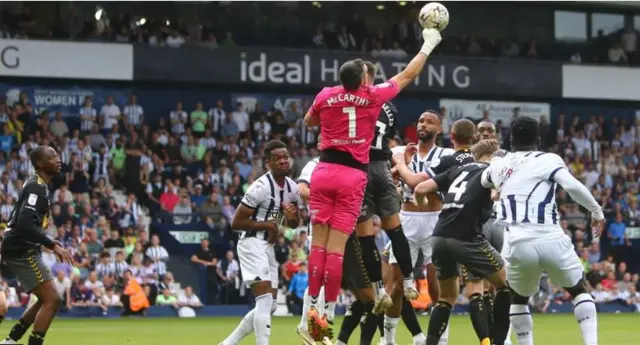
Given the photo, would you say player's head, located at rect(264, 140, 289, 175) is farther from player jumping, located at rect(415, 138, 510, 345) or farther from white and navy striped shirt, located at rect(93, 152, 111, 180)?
white and navy striped shirt, located at rect(93, 152, 111, 180)

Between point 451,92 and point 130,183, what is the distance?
35.3ft

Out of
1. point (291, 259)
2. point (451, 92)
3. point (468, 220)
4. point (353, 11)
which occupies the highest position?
point (353, 11)

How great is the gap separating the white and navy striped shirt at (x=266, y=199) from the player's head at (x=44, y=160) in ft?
7.12

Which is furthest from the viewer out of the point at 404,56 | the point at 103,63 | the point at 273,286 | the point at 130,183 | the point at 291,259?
the point at 404,56

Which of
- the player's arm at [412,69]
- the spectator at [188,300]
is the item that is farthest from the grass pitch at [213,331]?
the player's arm at [412,69]

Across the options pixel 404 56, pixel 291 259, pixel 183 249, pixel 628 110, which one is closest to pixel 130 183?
pixel 183 249

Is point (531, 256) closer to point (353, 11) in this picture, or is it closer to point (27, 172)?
point (27, 172)

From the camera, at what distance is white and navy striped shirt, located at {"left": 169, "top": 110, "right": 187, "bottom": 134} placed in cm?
3195

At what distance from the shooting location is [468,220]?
11789 mm

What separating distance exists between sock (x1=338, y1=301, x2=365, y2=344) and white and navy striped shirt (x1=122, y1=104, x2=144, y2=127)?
19731 millimetres

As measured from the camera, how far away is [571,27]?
1545 inches

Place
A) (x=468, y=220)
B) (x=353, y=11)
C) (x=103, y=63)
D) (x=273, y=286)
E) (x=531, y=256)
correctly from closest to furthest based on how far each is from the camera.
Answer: (x=531, y=256)
(x=468, y=220)
(x=273, y=286)
(x=103, y=63)
(x=353, y=11)

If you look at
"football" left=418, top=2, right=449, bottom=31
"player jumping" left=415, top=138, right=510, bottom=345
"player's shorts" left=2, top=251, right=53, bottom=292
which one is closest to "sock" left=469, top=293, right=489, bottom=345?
"player jumping" left=415, top=138, right=510, bottom=345

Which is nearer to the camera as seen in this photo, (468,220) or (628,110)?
(468,220)
